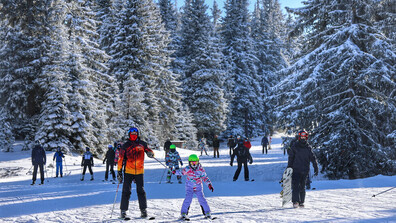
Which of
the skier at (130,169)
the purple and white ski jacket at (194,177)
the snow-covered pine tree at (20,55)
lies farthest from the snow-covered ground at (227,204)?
the snow-covered pine tree at (20,55)

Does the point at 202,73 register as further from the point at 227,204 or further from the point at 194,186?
the point at 194,186

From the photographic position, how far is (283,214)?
749cm

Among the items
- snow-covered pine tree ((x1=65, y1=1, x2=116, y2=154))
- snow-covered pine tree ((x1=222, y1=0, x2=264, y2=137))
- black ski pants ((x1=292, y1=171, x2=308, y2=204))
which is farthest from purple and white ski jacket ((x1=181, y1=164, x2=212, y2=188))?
snow-covered pine tree ((x1=222, y1=0, x2=264, y2=137))

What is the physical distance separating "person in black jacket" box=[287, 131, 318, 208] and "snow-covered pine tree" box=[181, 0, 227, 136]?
104ft

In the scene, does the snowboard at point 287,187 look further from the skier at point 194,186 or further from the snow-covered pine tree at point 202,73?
the snow-covered pine tree at point 202,73

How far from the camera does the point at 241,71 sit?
49.4 metres

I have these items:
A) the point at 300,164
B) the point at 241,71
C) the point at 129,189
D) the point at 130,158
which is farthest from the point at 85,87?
the point at 241,71

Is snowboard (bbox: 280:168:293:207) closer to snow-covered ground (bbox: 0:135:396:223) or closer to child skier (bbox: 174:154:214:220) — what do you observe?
snow-covered ground (bbox: 0:135:396:223)

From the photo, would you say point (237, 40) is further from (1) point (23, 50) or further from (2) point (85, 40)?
(1) point (23, 50)

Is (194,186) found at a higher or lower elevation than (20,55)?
lower

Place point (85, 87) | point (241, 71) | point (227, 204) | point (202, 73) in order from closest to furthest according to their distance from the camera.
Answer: point (227, 204) → point (85, 87) → point (202, 73) → point (241, 71)

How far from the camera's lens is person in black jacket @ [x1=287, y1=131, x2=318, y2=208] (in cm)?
813

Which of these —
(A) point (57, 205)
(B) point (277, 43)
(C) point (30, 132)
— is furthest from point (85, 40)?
(B) point (277, 43)

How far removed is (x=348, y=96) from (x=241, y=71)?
34079 mm
